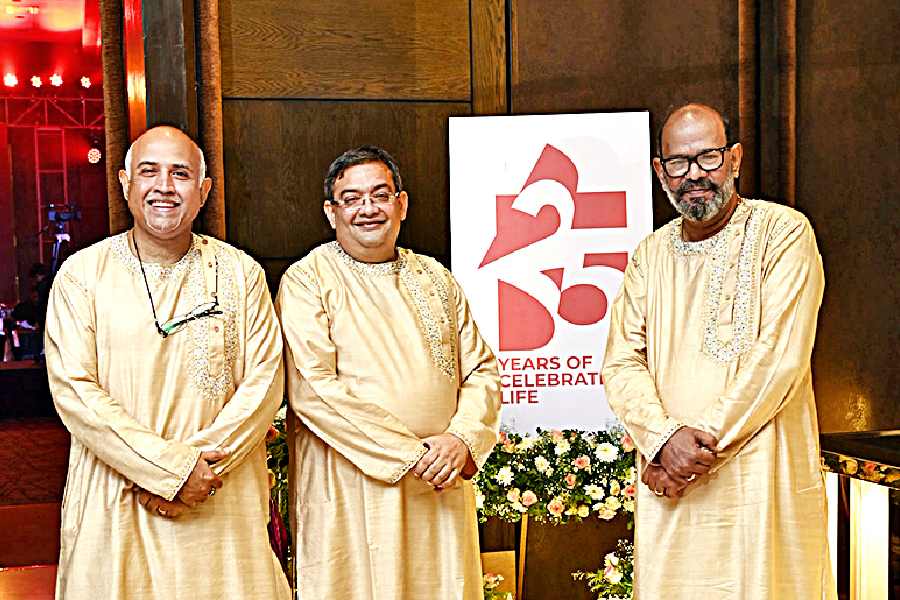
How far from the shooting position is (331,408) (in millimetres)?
3152

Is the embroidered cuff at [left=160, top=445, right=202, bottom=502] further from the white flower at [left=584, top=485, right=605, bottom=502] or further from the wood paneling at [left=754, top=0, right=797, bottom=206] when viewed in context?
the wood paneling at [left=754, top=0, right=797, bottom=206]

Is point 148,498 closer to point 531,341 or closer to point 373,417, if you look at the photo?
point 373,417

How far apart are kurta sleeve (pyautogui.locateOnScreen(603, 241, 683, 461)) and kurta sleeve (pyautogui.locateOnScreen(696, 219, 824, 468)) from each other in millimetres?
130

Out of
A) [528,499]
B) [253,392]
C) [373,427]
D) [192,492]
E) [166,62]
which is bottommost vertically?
[528,499]

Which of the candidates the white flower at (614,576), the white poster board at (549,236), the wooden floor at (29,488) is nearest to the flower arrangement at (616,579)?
Result: the white flower at (614,576)

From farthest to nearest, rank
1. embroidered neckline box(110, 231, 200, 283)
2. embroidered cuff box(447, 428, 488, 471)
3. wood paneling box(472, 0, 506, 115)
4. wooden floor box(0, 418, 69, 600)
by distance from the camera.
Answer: wooden floor box(0, 418, 69, 600), wood paneling box(472, 0, 506, 115), embroidered cuff box(447, 428, 488, 471), embroidered neckline box(110, 231, 200, 283)

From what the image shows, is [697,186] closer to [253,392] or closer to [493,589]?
[253,392]

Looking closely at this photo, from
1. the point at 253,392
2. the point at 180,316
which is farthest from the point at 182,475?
the point at 180,316

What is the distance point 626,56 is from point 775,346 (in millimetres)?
2034

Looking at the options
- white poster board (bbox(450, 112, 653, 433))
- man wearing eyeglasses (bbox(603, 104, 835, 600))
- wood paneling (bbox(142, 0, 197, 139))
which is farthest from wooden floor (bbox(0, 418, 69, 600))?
man wearing eyeglasses (bbox(603, 104, 835, 600))

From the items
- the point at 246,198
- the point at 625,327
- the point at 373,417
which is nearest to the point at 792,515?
the point at 625,327

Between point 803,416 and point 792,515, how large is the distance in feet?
0.89

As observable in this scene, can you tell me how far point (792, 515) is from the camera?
3.09 meters

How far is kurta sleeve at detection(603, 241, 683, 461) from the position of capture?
10.2 ft
